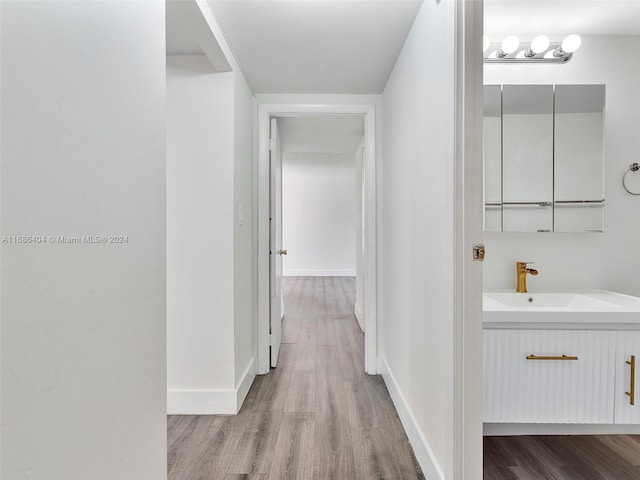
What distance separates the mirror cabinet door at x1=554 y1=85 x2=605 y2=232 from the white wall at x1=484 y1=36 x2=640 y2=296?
48mm

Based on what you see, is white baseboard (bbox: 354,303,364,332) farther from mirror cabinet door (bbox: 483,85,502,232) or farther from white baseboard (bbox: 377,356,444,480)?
mirror cabinet door (bbox: 483,85,502,232)

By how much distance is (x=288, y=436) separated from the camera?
1936mm

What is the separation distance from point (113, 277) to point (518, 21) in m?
2.25

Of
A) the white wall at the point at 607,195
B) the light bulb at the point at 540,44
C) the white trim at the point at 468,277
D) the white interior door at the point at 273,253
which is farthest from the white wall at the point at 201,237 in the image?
the light bulb at the point at 540,44

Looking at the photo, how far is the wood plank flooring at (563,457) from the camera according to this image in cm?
161

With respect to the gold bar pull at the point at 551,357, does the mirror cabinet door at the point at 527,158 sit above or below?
above

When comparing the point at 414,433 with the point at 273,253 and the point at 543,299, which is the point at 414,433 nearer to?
the point at 543,299

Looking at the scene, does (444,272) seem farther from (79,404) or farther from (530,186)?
(79,404)

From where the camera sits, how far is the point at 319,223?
8352 mm

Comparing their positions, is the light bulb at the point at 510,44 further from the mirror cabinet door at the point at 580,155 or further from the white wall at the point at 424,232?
the white wall at the point at 424,232

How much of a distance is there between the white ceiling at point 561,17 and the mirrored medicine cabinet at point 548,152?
29cm

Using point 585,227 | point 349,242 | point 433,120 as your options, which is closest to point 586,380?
point 585,227

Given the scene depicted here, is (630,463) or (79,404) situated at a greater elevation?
(79,404)

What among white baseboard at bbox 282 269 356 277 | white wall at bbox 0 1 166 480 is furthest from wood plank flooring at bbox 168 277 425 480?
white baseboard at bbox 282 269 356 277
